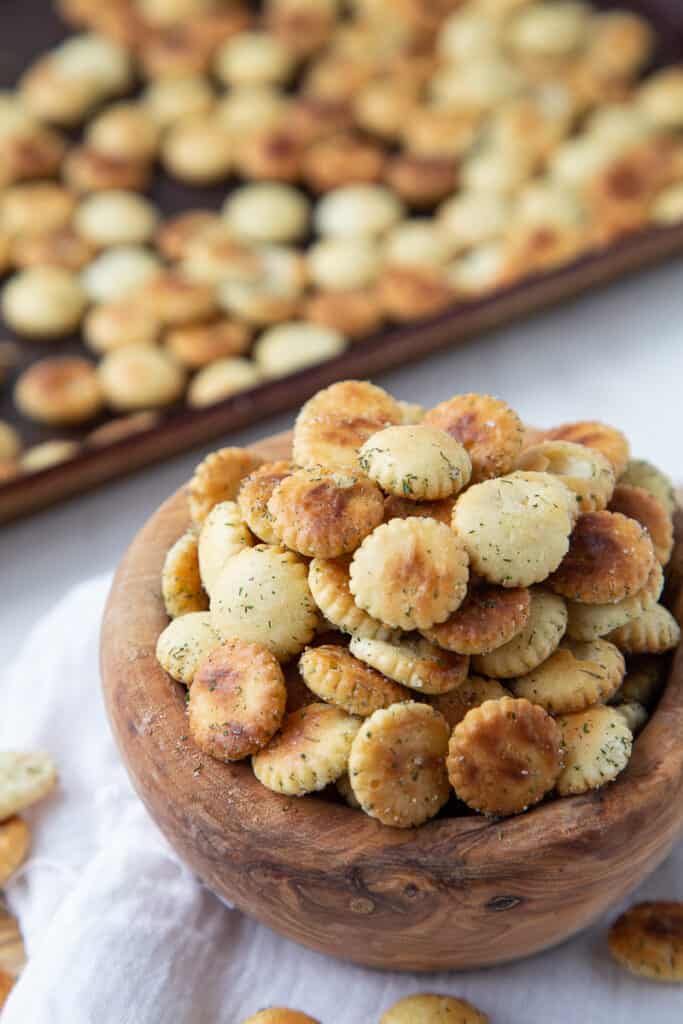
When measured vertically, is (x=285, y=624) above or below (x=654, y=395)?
above

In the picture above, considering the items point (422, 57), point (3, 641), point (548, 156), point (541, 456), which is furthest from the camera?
point (422, 57)

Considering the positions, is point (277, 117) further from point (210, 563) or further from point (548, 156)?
point (210, 563)

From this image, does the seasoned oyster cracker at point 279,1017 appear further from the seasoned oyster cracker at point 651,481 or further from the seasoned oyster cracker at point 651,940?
the seasoned oyster cracker at point 651,481

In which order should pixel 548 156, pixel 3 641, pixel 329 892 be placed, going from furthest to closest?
pixel 548 156
pixel 3 641
pixel 329 892

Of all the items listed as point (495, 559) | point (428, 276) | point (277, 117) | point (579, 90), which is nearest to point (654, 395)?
point (428, 276)

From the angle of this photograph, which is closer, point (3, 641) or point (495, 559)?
point (495, 559)

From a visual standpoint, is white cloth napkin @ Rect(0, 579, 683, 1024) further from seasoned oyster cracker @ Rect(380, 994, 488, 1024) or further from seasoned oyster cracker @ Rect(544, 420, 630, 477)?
seasoned oyster cracker @ Rect(544, 420, 630, 477)

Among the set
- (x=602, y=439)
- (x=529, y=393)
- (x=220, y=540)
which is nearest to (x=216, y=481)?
(x=220, y=540)

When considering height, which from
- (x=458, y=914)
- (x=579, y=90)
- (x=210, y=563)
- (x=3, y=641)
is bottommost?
(x=458, y=914)
